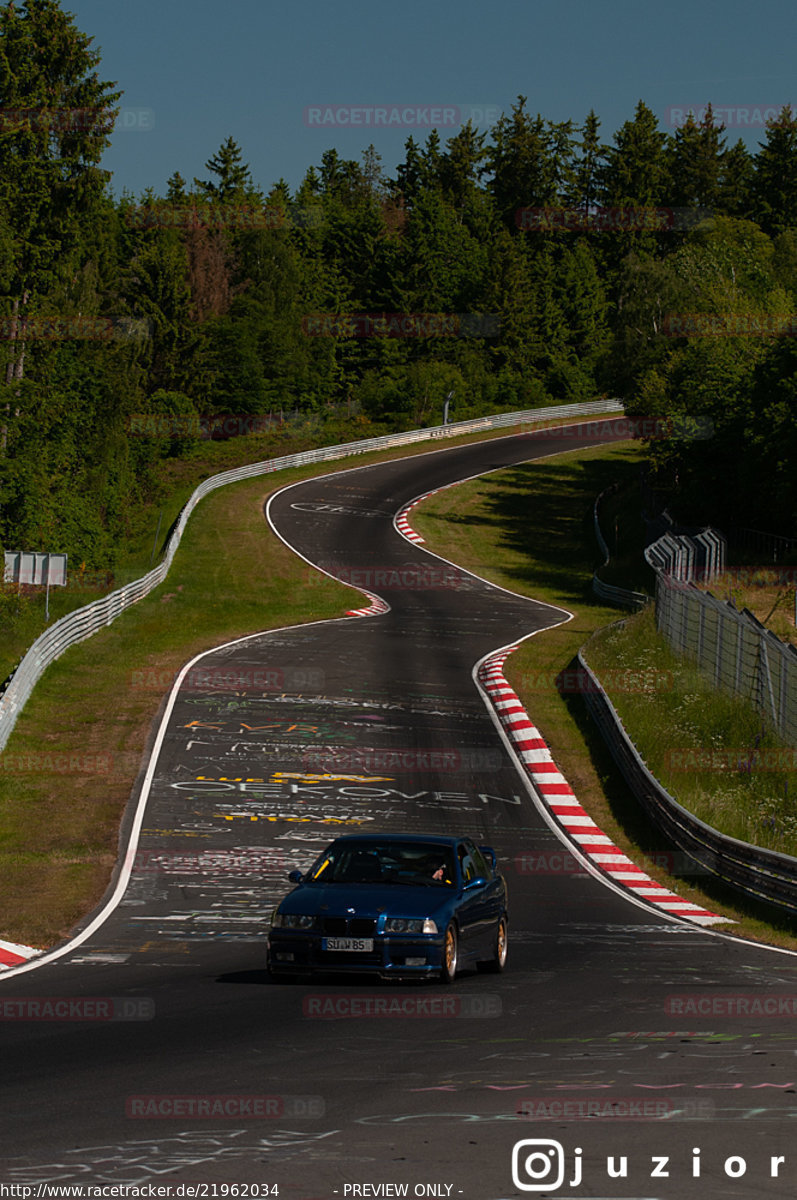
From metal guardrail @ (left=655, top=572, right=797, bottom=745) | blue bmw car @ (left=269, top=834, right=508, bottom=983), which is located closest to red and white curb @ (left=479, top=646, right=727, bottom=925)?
metal guardrail @ (left=655, top=572, right=797, bottom=745)

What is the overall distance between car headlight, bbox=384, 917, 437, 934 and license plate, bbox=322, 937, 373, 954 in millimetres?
202

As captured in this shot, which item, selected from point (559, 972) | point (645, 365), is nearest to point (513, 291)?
point (645, 365)

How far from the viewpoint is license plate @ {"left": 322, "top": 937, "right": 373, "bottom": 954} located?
11844 mm

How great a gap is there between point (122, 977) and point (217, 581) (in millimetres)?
42079

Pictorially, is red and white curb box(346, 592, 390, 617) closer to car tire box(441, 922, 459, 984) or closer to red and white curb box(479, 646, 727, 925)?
red and white curb box(479, 646, 727, 925)

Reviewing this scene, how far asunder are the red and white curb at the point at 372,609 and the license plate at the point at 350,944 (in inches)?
1478

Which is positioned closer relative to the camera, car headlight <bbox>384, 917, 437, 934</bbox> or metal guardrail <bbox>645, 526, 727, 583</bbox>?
car headlight <bbox>384, 917, 437, 934</bbox>

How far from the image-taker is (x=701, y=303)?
246ft

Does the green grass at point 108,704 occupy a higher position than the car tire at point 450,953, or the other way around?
the car tire at point 450,953

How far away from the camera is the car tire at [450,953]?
472 inches

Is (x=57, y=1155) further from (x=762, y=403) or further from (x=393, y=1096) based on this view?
(x=762, y=403)

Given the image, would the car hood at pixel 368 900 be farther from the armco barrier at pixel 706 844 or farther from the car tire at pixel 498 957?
the armco barrier at pixel 706 844

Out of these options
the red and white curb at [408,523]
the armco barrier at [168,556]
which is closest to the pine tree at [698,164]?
the armco barrier at [168,556]

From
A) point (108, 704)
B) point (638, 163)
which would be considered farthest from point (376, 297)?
point (108, 704)
